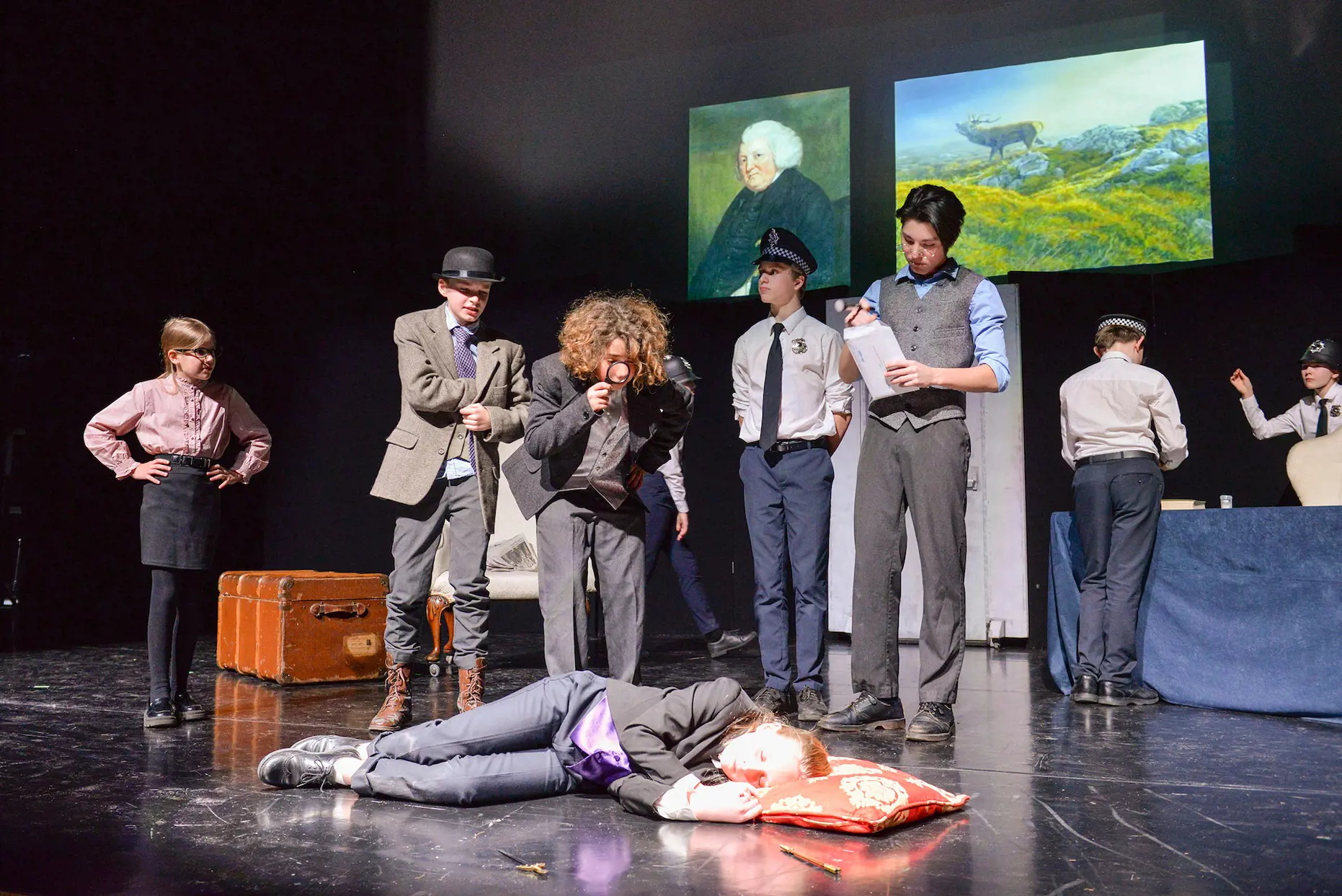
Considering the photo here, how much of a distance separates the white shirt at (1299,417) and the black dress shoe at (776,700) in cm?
366

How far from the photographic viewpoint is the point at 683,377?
5414 millimetres

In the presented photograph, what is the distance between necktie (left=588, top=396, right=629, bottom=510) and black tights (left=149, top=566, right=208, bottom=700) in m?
1.55

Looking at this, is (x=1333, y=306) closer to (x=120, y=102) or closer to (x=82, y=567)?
(x=120, y=102)

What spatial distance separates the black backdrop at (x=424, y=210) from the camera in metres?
5.86

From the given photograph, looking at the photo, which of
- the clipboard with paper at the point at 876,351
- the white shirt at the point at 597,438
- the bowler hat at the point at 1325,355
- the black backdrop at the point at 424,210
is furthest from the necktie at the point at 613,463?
the bowler hat at the point at 1325,355

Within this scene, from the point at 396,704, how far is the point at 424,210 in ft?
15.0

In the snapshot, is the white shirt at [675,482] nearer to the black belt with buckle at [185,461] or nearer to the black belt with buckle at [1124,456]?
the black belt with buckle at [1124,456]

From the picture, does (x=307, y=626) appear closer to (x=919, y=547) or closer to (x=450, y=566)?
(x=450, y=566)

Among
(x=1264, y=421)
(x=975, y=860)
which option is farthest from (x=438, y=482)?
(x=1264, y=421)

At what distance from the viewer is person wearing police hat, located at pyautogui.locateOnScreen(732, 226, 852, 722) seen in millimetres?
3518

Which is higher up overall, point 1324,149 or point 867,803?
point 1324,149

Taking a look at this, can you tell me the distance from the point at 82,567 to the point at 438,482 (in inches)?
175

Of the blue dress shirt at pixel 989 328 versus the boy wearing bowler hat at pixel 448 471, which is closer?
the blue dress shirt at pixel 989 328

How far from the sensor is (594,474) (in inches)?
109
